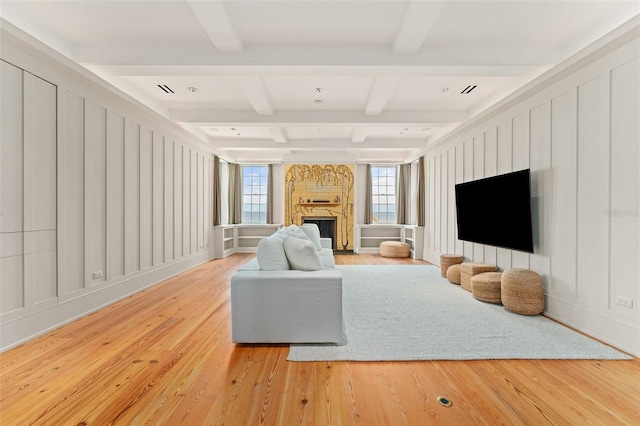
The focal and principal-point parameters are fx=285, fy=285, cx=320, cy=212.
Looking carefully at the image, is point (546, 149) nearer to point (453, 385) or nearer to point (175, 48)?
point (453, 385)

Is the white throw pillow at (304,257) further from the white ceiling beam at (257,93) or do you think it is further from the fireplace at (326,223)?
the fireplace at (326,223)

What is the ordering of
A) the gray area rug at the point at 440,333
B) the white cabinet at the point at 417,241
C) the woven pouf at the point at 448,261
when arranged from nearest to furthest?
the gray area rug at the point at 440,333 → the woven pouf at the point at 448,261 → the white cabinet at the point at 417,241

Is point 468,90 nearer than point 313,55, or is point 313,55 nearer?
point 313,55

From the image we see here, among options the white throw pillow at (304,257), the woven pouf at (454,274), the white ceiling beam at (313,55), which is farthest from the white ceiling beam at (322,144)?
the white throw pillow at (304,257)

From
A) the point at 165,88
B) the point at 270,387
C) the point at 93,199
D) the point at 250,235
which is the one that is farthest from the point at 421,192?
the point at 93,199

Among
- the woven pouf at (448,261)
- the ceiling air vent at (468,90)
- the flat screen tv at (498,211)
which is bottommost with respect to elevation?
the woven pouf at (448,261)

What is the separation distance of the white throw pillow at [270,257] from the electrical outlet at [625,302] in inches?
113

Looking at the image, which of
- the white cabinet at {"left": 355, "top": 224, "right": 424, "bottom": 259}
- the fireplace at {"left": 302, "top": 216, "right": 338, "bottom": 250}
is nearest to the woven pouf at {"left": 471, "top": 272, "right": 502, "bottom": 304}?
the white cabinet at {"left": 355, "top": 224, "right": 424, "bottom": 259}

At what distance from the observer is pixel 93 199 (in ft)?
11.0

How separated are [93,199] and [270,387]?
3.08 m

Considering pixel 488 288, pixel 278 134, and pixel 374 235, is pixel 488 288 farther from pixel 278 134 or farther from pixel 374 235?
pixel 374 235

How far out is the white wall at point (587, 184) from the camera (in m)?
2.37

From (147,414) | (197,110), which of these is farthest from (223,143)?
(147,414)

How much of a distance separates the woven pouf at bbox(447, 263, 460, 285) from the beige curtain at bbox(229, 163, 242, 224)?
5.86 m
